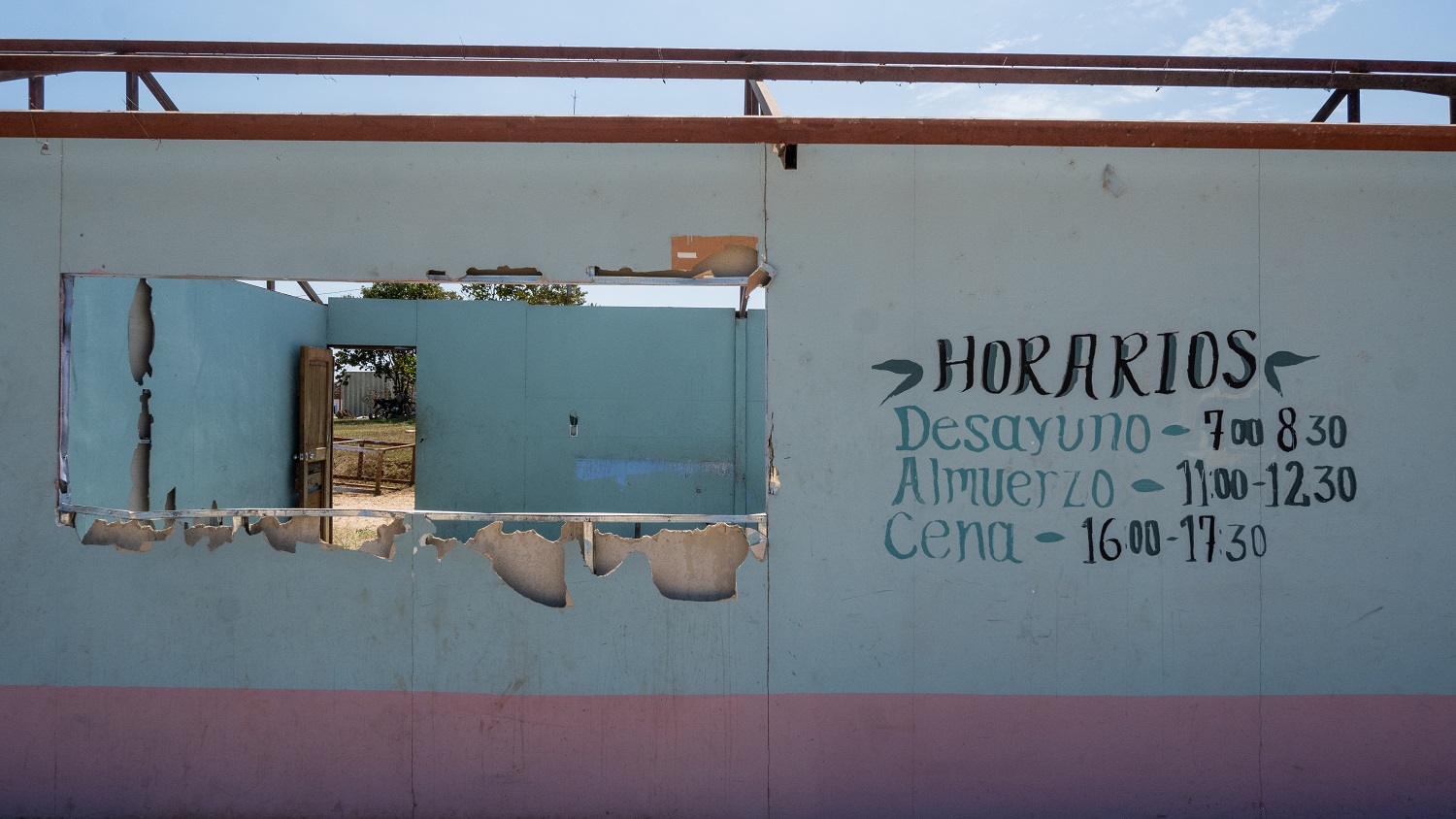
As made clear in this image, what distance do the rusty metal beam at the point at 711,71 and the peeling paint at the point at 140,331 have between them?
1.38m

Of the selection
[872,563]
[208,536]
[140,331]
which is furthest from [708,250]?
[140,331]

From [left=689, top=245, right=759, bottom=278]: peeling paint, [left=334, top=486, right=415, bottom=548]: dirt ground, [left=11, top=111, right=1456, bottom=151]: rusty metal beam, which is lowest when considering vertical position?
[left=334, top=486, right=415, bottom=548]: dirt ground

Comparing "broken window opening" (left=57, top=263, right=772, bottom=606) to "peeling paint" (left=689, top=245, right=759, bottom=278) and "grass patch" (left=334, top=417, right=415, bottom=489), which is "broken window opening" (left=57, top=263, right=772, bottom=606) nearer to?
"peeling paint" (left=689, top=245, right=759, bottom=278)

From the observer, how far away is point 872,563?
10.8ft

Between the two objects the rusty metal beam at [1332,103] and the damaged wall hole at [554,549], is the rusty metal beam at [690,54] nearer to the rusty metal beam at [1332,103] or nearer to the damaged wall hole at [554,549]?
the rusty metal beam at [1332,103]

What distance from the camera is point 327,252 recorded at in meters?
3.32

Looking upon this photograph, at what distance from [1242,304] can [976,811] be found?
2438 millimetres

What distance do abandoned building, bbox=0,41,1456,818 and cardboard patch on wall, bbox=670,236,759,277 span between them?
0.01 meters

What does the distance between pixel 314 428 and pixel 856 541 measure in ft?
21.9

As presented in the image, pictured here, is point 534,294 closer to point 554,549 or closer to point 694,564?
point 554,549

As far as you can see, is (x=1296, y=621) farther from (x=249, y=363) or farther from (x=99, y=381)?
(x=249, y=363)

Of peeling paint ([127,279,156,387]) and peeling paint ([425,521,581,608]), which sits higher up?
peeling paint ([127,279,156,387])

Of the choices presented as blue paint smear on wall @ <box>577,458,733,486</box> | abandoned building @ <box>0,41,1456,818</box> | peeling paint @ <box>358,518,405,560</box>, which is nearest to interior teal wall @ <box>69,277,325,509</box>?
abandoned building @ <box>0,41,1456,818</box>

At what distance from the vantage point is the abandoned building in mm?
3303
